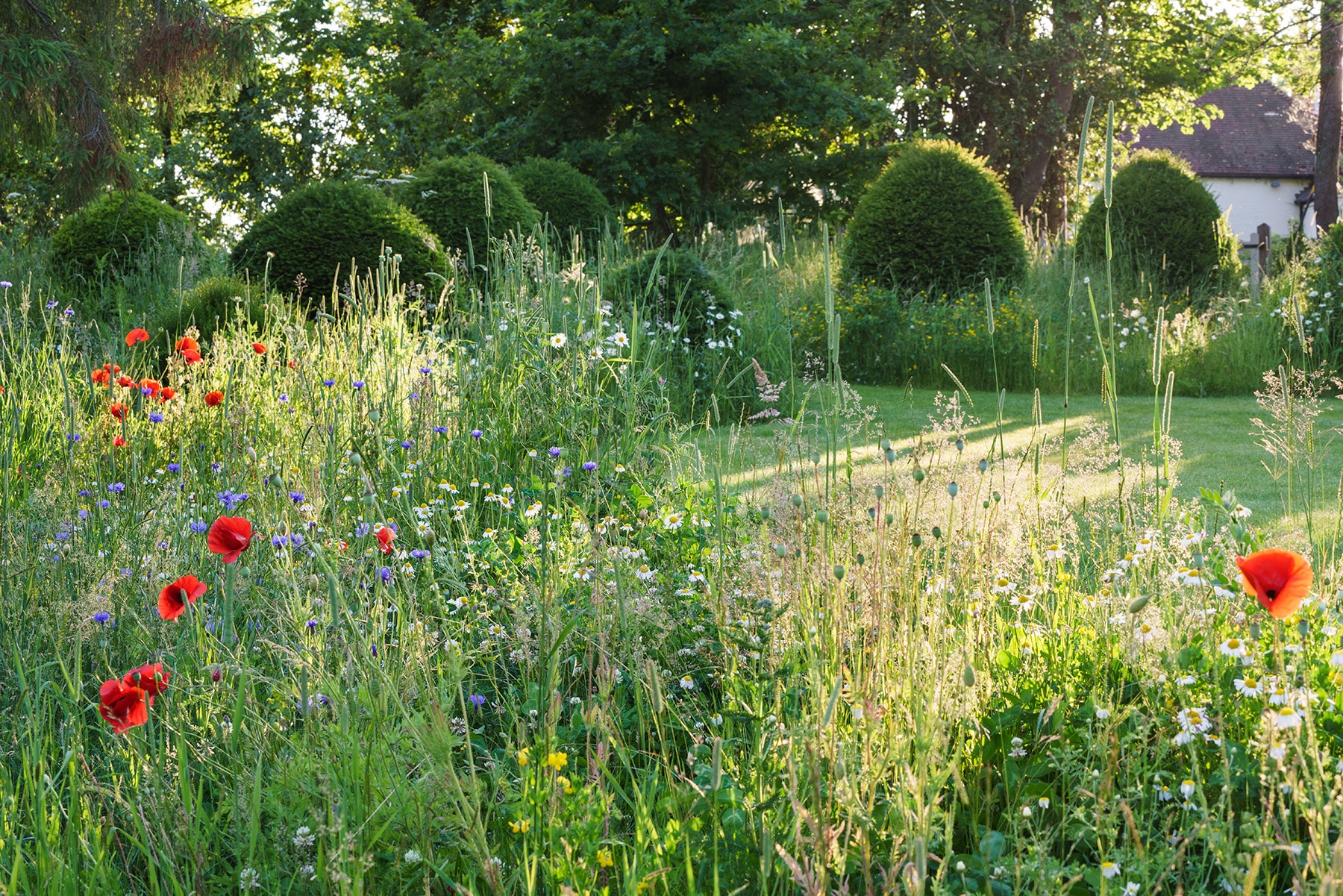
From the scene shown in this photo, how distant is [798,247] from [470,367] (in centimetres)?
1035

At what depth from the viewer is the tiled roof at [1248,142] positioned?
33406 millimetres

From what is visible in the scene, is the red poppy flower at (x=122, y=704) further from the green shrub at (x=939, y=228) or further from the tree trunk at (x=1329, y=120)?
the tree trunk at (x=1329, y=120)

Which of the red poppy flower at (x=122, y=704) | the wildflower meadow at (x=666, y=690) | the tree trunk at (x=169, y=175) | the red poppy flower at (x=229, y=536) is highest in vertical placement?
the tree trunk at (x=169, y=175)

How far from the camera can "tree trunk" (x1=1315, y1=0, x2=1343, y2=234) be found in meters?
17.1

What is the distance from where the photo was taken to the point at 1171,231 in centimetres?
1230

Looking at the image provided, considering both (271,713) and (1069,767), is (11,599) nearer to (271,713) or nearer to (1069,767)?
(271,713)

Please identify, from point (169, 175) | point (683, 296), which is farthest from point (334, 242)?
point (169, 175)

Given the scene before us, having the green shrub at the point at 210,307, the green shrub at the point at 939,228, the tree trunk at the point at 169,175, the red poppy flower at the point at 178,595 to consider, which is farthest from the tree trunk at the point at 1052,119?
the red poppy flower at the point at 178,595

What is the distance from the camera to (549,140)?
1625cm

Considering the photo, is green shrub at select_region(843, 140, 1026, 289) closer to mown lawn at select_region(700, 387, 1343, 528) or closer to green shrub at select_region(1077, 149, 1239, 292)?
green shrub at select_region(1077, 149, 1239, 292)

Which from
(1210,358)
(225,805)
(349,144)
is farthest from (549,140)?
(225,805)

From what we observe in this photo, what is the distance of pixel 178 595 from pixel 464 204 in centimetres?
785

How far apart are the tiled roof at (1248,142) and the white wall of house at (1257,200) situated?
0.34 metres

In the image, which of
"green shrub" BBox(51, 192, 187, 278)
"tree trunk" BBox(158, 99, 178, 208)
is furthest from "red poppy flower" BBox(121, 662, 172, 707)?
"tree trunk" BBox(158, 99, 178, 208)
